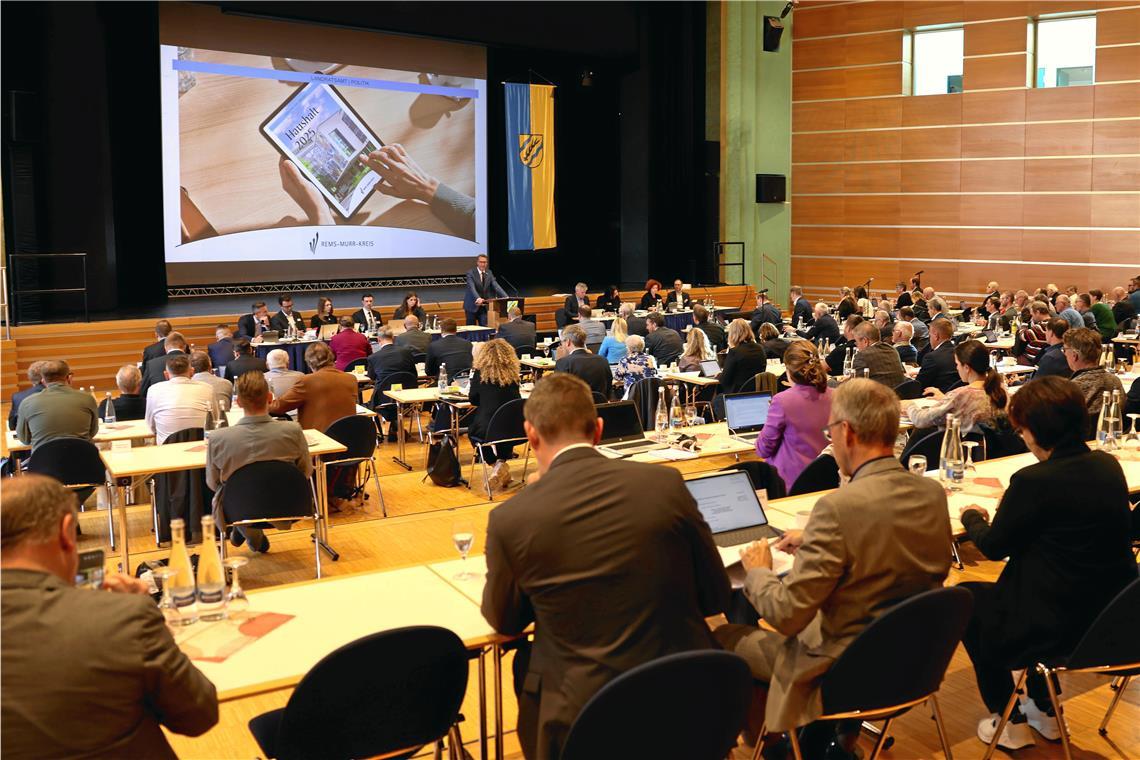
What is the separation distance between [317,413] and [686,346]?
3.86 metres

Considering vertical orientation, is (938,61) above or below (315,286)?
above

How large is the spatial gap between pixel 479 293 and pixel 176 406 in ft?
30.0

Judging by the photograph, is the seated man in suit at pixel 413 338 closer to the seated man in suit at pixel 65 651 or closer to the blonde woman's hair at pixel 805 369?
the blonde woman's hair at pixel 805 369

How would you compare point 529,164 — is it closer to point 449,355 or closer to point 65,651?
point 449,355

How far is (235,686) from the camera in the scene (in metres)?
2.90

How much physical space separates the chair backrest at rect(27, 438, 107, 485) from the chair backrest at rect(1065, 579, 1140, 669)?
18.7 feet

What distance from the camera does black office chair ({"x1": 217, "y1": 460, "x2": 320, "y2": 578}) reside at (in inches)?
231

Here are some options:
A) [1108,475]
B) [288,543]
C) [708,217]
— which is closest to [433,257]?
[708,217]

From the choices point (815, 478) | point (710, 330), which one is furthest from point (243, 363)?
point (815, 478)

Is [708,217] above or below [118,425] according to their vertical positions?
above

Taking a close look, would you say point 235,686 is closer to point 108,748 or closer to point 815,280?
point 108,748

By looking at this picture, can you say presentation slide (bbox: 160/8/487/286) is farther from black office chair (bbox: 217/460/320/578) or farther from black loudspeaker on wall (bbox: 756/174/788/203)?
black office chair (bbox: 217/460/320/578)

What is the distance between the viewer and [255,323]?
528 inches

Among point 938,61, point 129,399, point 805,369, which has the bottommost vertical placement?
point 129,399
